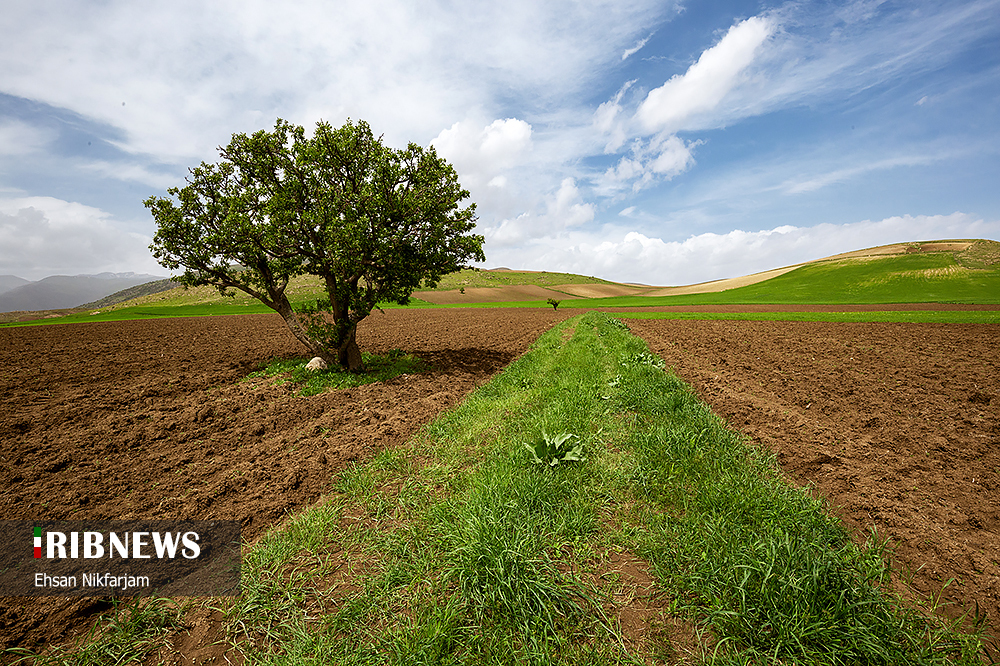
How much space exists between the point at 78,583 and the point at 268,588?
2294 millimetres

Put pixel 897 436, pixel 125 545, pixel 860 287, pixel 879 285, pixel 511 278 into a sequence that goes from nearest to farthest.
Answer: pixel 125 545 → pixel 897 436 → pixel 879 285 → pixel 860 287 → pixel 511 278

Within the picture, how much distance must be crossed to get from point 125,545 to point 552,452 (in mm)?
5776

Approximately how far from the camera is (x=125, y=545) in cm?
476

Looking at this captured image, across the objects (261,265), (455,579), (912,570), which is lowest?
(912,570)

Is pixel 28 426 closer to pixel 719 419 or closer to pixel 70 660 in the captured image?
pixel 70 660

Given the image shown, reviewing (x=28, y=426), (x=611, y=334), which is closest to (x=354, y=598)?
(x=28, y=426)

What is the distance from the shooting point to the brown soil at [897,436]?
13.4 feet

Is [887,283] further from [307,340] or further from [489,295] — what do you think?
[307,340]

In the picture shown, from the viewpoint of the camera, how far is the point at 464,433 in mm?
7527

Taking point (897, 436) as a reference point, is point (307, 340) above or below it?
above

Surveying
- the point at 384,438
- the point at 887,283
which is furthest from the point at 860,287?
the point at 384,438

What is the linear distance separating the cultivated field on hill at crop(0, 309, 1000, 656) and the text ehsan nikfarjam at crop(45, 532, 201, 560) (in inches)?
15.7

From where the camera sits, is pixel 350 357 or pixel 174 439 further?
pixel 350 357

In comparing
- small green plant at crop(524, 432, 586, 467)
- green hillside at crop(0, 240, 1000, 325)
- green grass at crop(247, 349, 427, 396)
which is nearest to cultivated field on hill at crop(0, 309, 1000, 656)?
green grass at crop(247, 349, 427, 396)
